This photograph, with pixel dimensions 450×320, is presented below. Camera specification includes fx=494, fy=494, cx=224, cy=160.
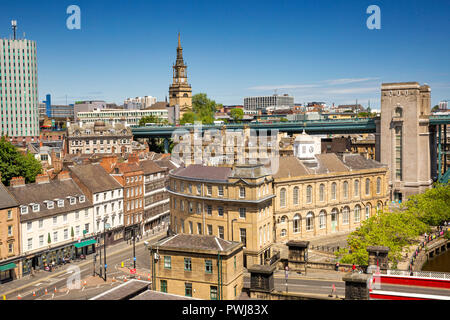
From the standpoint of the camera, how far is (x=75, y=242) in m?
65.3

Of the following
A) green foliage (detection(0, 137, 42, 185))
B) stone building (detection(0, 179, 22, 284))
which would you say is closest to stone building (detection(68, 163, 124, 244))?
stone building (detection(0, 179, 22, 284))

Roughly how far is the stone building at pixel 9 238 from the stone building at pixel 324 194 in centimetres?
3228

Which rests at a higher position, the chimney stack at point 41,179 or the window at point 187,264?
the chimney stack at point 41,179

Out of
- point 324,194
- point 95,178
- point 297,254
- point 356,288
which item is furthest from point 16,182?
point 356,288

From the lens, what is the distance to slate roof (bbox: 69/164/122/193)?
7112 centimetres

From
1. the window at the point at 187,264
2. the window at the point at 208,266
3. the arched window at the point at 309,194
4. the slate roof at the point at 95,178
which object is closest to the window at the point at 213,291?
the window at the point at 208,266

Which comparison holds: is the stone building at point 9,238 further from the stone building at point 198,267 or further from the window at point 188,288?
the window at point 188,288

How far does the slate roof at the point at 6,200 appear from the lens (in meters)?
57.0

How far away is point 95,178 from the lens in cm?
7369

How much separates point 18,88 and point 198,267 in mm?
167427

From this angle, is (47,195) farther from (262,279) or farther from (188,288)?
(262,279)

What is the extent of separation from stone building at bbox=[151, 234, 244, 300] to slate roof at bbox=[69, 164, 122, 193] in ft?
109

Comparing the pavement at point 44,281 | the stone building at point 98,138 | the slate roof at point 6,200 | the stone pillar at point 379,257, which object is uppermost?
the stone building at point 98,138

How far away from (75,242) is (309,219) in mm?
32354
